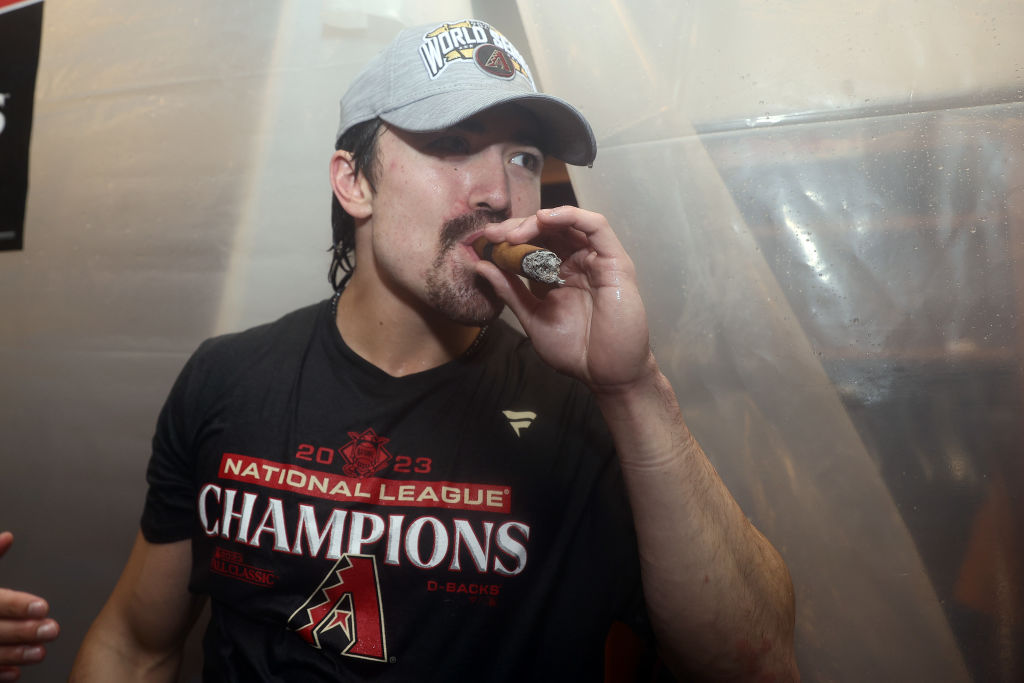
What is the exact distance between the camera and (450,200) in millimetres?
905

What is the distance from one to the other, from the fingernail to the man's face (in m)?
0.75

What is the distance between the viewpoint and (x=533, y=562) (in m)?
0.85

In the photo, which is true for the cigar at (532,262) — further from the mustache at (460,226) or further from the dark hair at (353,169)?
the dark hair at (353,169)

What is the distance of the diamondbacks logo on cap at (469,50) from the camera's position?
925 mm

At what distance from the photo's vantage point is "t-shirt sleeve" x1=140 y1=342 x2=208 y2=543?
0.99 metres

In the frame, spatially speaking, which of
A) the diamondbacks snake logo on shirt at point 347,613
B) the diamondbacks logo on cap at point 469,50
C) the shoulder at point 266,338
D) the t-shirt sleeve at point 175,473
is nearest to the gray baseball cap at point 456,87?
the diamondbacks logo on cap at point 469,50

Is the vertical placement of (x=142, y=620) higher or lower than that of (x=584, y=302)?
lower

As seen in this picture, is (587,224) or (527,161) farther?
(527,161)

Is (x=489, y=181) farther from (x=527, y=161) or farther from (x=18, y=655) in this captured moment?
(x=18, y=655)

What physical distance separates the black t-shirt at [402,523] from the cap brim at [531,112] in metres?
0.38

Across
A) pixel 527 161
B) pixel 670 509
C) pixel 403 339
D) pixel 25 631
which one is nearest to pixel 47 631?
pixel 25 631

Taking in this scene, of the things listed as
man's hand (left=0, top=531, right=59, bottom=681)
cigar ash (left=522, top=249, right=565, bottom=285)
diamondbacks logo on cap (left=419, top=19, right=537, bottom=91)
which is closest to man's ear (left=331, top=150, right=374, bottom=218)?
diamondbacks logo on cap (left=419, top=19, right=537, bottom=91)

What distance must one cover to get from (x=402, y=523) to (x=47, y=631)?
1.87ft

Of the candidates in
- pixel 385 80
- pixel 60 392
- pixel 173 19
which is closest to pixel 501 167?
pixel 385 80
